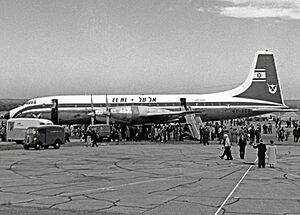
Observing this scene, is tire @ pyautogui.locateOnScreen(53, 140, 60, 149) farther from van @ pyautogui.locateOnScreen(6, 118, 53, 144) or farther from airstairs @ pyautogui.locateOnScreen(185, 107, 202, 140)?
airstairs @ pyautogui.locateOnScreen(185, 107, 202, 140)

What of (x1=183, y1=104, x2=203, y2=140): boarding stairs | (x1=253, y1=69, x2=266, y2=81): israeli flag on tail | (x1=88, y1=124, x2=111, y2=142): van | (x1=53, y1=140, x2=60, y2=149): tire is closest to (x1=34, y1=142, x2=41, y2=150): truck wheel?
(x1=53, y1=140, x2=60, y2=149): tire

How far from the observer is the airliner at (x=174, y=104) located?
48250 millimetres

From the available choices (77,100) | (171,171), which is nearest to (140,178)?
(171,171)

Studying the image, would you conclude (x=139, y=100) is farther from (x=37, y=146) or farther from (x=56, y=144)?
(x=37, y=146)

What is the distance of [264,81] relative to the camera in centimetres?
6175

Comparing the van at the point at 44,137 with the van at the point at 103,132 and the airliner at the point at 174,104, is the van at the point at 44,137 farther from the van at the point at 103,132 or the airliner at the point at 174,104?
the airliner at the point at 174,104

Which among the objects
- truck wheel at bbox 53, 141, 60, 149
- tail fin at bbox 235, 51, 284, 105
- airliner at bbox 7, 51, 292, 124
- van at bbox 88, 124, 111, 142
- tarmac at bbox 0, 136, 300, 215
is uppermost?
tail fin at bbox 235, 51, 284, 105

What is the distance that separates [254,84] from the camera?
202 feet

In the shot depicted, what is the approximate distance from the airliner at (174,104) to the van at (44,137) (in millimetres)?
12838

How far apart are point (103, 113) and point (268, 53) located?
25.9 m

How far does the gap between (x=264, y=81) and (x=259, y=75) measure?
1040 mm

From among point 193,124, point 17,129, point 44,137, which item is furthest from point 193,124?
point 44,137

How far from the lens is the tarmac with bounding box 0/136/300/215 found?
38.8 ft

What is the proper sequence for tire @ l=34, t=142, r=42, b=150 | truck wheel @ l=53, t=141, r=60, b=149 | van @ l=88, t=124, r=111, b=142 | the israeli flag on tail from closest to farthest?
tire @ l=34, t=142, r=42, b=150
truck wheel @ l=53, t=141, r=60, b=149
van @ l=88, t=124, r=111, b=142
the israeli flag on tail
